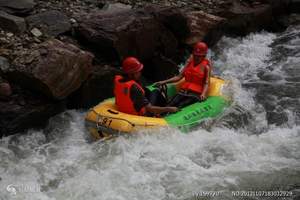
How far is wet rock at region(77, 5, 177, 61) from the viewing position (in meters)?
8.56

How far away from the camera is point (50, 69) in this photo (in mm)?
7340

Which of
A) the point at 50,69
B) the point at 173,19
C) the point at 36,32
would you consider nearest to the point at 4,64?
the point at 50,69

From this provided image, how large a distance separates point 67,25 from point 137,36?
1207 millimetres

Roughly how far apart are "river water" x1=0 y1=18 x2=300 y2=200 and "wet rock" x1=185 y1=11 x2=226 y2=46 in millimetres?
2209

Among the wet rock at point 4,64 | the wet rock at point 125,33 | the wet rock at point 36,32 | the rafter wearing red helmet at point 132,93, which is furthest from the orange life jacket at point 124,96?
the wet rock at point 36,32

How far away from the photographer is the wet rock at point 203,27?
34.7 feet

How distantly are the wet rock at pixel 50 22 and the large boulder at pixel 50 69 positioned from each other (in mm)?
836

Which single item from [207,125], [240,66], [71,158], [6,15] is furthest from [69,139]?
[240,66]

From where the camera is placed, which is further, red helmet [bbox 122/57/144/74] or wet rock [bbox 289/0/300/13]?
wet rock [bbox 289/0/300/13]

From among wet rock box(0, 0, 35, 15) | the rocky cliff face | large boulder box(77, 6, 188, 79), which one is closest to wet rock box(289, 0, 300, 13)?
the rocky cliff face

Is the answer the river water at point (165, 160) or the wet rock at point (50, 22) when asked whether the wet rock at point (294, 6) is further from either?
the wet rock at point (50, 22)

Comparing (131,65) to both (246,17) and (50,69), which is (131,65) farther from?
(246,17)

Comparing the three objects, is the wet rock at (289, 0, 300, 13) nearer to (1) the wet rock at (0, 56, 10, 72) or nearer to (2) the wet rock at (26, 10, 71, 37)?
(2) the wet rock at (26, 10, 71, 37)

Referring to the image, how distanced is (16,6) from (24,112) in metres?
2.60
